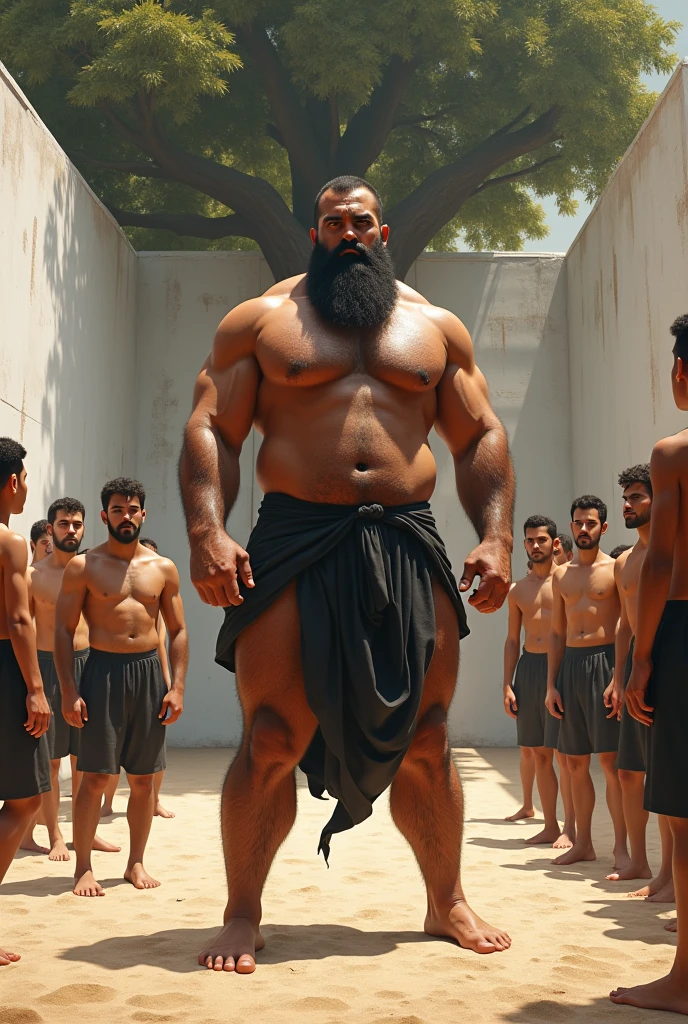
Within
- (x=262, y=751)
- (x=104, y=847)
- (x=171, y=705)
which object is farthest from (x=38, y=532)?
(x=262, y=751)

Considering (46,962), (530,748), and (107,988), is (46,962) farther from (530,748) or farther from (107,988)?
(530,748)

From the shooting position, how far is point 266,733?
3268 mm

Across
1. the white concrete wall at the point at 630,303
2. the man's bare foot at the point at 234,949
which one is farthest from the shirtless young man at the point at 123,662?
the white concrete wall at the point at 630,303

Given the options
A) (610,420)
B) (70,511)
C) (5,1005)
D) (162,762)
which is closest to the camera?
(5,1005)

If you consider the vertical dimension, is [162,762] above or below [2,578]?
below

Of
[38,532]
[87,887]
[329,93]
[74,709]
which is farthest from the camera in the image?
[329,93]

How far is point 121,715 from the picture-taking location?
16.8 ft

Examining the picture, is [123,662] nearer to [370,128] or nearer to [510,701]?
[510,701]

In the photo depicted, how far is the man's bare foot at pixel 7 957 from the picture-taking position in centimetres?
325

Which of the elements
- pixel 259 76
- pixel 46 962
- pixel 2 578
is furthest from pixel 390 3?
pixel 46 962

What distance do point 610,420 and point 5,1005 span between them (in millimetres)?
9161

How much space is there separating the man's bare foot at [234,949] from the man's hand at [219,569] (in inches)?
37.4

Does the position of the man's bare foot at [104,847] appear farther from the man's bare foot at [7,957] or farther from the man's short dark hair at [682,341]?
the man's short dark hair at [682,341]

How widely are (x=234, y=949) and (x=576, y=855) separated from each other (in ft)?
9.65
